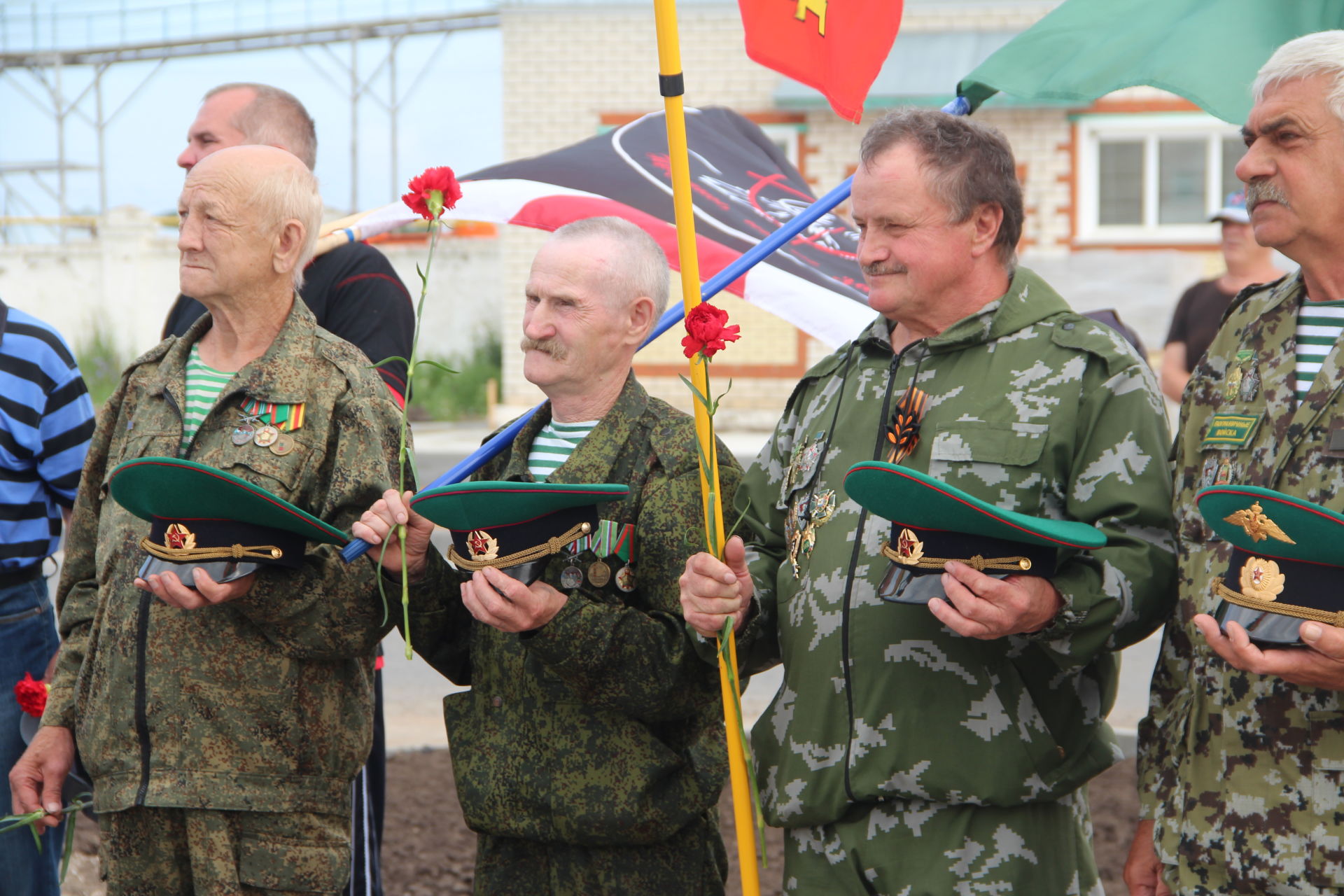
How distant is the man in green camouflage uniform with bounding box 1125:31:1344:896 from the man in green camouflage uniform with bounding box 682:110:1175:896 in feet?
0.33

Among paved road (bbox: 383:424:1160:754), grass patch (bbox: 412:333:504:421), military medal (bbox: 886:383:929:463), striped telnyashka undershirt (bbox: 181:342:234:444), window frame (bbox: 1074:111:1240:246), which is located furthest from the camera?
grass patch (bbox: 412:333:504:421)

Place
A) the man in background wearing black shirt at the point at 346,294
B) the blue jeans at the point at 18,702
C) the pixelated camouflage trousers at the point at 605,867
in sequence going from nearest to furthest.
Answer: the pixelated camouflage trousers at the point at 605,867 < the blue jeans at the point at 18,702 < the man in background wearing black shirt at the point at 346,294

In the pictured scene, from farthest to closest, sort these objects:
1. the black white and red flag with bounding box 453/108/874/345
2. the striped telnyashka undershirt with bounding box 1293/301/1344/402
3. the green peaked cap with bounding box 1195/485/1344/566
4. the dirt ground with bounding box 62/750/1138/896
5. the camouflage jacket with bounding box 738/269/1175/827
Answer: the dirt ground with bounding box 62/750/1138/896 → the black white and red flag with bounding box 453/108/874/345 → the camouflage jacket with bounding box 738/269/1175/827 → the striped telnyashka undershirt with bounding box 1293/301/1344/402 → the green peaked cap with bounding box 1195/485/1344/566

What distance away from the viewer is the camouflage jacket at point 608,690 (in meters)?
2.64

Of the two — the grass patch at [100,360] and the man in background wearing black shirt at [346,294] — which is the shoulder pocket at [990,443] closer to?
the man in background wearing black shirt at [346,294]

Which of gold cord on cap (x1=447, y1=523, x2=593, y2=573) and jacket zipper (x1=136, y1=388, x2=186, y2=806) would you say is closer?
gold cord on cap (x1=447, y1=523, x2=593, y2=573)

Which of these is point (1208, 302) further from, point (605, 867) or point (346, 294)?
point (605, 867)

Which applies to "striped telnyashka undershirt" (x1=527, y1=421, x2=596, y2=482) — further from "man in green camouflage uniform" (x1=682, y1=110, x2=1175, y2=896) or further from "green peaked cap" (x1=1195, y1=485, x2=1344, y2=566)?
"green peaked cap" (x1=1195, y1=485, x2=1344, y2=566)

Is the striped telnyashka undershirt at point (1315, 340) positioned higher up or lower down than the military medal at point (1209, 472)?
higher up

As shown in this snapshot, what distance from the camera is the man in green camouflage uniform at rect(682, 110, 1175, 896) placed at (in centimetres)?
Answer: 234

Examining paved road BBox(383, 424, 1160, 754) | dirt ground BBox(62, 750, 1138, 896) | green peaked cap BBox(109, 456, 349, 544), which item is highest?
green peaked cap BBox(109, 456, 349, 544)

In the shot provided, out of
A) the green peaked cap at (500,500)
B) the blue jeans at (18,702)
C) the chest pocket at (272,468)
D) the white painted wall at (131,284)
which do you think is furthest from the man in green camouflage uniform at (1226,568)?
the white painted wall at (131,284)

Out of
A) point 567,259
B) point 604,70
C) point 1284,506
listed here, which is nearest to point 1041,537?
point 1284,506

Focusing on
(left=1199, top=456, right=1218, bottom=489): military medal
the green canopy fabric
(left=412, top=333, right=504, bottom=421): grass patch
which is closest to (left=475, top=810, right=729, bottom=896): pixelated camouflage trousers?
(left=1199, top=456, right=1218, bottom=489): military medal
